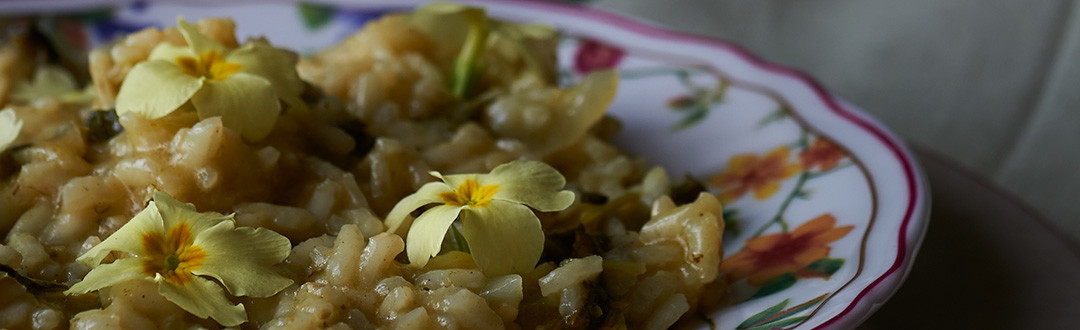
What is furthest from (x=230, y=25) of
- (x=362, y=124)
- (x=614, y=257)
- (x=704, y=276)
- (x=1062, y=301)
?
(x=1062, y=301)

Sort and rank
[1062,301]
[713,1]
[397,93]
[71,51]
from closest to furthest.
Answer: [1062,301] < [397,93] < [71,51] < [713,1]

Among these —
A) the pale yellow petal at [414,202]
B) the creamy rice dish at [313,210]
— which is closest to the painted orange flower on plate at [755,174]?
the creamy rice dish at [313,210]

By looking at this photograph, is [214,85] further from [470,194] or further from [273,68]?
[470,194]

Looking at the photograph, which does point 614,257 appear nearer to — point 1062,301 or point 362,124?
point 362,124

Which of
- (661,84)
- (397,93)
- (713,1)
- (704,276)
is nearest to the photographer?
(704,276)

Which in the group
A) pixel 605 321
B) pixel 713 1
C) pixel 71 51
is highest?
pixel 605 321

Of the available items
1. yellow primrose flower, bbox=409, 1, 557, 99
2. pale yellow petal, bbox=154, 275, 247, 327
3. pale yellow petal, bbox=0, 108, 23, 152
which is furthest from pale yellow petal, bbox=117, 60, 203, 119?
yellow primrose flower, bbox=409, 1, 557, 99
